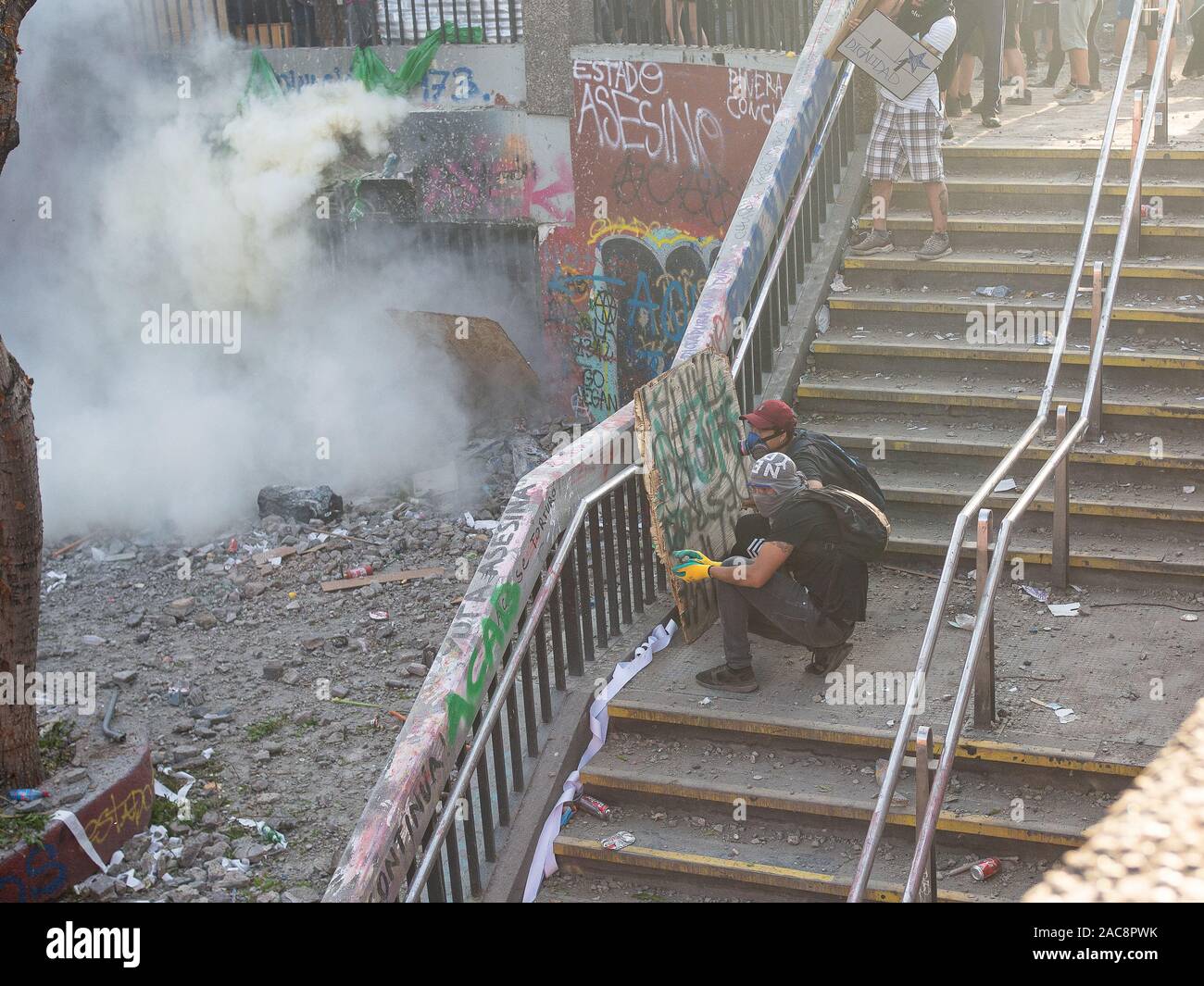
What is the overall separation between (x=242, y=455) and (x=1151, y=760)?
451 inches

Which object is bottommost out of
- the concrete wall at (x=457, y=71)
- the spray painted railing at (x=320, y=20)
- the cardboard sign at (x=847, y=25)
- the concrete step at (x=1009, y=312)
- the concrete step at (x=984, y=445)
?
the concrete step at (x=984, y=445)

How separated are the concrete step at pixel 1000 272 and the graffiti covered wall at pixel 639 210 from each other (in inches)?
161

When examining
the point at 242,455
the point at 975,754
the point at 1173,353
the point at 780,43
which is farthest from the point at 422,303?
the point at 975,754

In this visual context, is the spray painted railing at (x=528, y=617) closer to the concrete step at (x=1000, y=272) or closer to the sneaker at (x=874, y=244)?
the sneaker at (x=874, y=244)

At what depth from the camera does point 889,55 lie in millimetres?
8312

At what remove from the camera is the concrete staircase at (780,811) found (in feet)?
17.8

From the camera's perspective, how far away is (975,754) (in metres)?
5.71

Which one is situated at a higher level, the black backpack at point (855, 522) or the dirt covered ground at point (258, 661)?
the black backpack at point (855, 522)

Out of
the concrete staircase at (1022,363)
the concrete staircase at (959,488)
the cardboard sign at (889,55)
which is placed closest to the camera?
the concrete staircase at (959,488)

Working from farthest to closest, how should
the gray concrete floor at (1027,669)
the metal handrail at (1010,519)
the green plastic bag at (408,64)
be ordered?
1. the green plastic bag at (408,64)
2. the gray concrete floor at (1027,669)
3. the metal handrail at (1010,519)

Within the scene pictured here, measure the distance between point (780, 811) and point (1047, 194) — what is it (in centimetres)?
490

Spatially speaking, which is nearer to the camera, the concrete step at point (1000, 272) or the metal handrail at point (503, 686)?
the metal handrail at point (503, 686)

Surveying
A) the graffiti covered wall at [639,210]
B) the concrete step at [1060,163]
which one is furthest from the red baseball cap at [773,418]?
the graffiti covered wall at [639,210]
